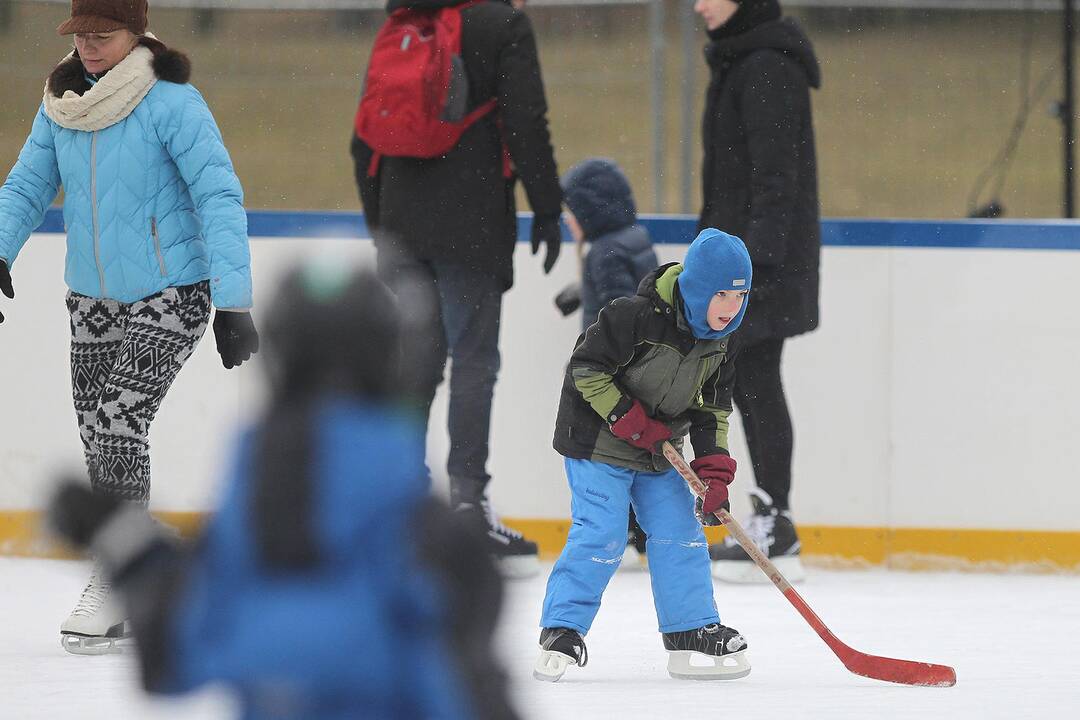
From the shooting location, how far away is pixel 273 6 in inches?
237

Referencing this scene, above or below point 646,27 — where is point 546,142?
below

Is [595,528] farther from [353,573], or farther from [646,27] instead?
A: [646,27]

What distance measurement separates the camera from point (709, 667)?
3.60 meters

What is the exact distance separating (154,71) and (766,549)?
78.6 inches

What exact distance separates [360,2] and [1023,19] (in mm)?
2171

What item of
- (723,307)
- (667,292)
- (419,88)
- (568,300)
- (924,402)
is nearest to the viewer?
(723,307)

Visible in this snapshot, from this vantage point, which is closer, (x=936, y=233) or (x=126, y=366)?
(x=126, y=366)

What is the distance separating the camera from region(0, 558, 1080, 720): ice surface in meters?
3.30

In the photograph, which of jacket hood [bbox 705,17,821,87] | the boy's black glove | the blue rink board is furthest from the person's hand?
the boy's black glove

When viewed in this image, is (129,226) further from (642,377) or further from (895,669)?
(895,669)

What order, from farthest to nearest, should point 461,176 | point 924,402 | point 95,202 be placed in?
point 924,402 → point 461,176 → point 95,202

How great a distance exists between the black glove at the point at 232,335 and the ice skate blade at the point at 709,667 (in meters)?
1.02

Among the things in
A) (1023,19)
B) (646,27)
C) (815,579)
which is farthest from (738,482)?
(1023,19)

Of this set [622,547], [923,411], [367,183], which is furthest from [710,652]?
[367,183]
